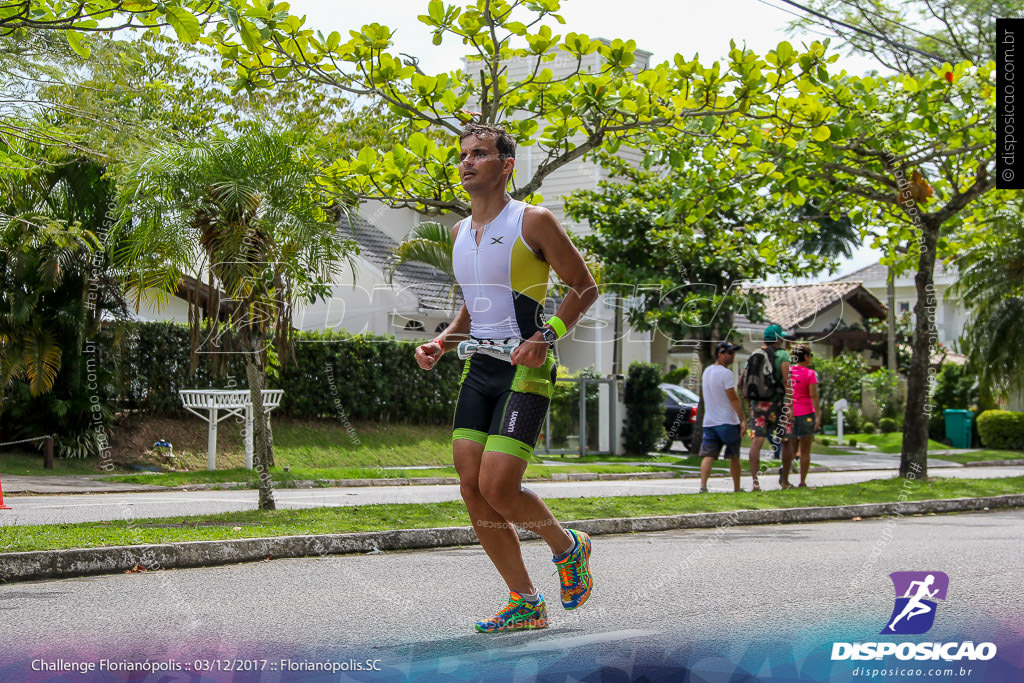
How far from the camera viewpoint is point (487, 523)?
467 centimetres

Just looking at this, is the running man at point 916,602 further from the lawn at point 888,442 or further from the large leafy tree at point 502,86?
the lawn at point 888,442

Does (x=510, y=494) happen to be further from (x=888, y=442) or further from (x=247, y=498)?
(x=888, y=442)

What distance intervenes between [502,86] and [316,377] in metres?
11.4

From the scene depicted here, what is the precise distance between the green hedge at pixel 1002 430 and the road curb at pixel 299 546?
19840 millimetres

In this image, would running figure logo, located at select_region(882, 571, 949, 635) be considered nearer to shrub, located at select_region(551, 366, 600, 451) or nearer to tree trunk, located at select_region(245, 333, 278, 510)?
tree trunk, located at select_region(245, 333, 278, 510)

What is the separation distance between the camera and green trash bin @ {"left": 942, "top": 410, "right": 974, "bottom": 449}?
101 feet

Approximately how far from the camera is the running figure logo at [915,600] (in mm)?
5031

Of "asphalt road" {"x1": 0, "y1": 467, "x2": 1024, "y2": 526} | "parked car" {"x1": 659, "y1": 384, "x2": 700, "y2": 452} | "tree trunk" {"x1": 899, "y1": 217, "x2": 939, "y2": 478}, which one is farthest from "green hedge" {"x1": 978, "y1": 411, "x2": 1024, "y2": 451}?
"tree trunk" {"x1": 899, "y1": 217, "x2": 939, "y2": 478}

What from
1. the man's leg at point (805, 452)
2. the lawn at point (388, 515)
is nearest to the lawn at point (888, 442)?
the man's leg at point (805, 452)

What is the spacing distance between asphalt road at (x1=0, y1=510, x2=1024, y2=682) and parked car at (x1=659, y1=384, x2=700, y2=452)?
57.2ft

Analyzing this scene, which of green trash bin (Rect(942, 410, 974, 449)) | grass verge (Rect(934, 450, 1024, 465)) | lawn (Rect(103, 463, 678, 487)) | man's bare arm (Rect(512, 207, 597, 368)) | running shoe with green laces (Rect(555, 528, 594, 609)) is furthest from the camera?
green trash bin (Rect(942, 410, 974, 449))

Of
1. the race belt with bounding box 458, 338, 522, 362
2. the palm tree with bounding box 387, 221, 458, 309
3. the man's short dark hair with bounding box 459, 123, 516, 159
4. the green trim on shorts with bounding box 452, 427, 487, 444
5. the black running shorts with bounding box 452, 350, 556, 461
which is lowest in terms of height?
the green trim on shorts with bounding box 452, 427, 487, 444

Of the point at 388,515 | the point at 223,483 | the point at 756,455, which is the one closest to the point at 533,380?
the point at 388,515

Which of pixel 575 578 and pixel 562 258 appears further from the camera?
pixel 575 578
